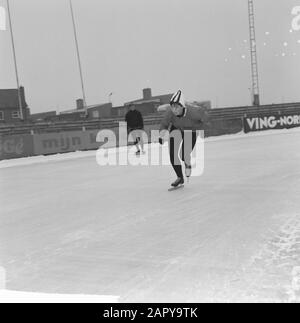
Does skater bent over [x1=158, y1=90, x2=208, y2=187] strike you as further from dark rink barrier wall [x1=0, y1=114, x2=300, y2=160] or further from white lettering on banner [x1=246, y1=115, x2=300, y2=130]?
white lettering on banner [x1=246, y1=115, x2=300, y2=130]

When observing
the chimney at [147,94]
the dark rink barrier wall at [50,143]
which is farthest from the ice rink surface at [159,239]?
the chimney at [147,94]

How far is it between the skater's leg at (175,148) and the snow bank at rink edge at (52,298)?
4622mm

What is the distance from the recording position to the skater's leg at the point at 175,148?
294 inches

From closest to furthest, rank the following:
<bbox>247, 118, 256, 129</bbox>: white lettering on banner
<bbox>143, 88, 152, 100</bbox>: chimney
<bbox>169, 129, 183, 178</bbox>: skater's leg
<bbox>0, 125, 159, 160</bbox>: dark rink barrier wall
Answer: <bbox>169, 129, 183, 178</bbox>: skater's leg
<bbox>0, 125, 159, 160</bbox>: dark rink barrier wall
<bbox>247, 118, 256, 129</bbox>: white lettering on banner
<bbox>143, 88, 152, 100</bbox>: chimney

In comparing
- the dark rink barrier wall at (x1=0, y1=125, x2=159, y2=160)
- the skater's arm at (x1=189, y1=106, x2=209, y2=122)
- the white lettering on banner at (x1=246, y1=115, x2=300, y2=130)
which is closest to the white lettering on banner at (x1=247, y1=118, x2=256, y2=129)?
the white lettering on banner at (x1=246, y1=115, x2=300, y2=130)

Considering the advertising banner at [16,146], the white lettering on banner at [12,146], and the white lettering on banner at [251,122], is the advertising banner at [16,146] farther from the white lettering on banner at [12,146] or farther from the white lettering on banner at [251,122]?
the white lettering on banner at [251,122]

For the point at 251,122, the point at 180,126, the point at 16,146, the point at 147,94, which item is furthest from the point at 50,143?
the point at 147,94

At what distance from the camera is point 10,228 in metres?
5.21

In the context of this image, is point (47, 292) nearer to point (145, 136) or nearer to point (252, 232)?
point (252, 232)

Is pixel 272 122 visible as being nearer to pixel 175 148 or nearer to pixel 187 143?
pixel 187 143

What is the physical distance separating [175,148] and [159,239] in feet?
10.8

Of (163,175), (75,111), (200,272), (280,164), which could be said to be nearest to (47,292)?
(200,272)

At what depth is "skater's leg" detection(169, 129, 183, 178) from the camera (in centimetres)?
746

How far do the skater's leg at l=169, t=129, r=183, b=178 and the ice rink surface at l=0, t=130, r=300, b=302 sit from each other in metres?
0.40
